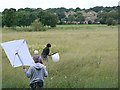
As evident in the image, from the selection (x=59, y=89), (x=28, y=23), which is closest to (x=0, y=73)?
(x=59, y=89)

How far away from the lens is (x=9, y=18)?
57.5 meters

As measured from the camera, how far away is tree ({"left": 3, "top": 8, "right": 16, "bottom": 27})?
55.8 m

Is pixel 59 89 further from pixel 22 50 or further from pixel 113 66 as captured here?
pixel 113 66

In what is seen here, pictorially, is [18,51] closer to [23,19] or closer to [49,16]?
[49,16]

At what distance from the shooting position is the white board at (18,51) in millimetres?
5305

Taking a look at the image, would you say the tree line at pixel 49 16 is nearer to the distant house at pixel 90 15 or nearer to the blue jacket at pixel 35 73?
the distant house at pixel 90 15

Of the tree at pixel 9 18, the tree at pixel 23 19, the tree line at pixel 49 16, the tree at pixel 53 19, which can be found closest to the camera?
the tree line at pixel 49 16

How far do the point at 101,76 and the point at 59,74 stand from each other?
4.50ft

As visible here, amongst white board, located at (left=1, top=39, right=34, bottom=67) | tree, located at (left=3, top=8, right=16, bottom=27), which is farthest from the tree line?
white board, located at (left=1, top=39, right=34, bottom=67)

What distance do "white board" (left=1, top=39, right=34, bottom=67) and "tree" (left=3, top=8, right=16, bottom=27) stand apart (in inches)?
2010

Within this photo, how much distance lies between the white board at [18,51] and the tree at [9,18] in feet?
167

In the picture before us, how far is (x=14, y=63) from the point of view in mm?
5363

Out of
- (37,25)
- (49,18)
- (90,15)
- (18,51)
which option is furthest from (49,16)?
(18,51)

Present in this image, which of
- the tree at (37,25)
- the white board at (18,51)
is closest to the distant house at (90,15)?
the tree at (37,25)
